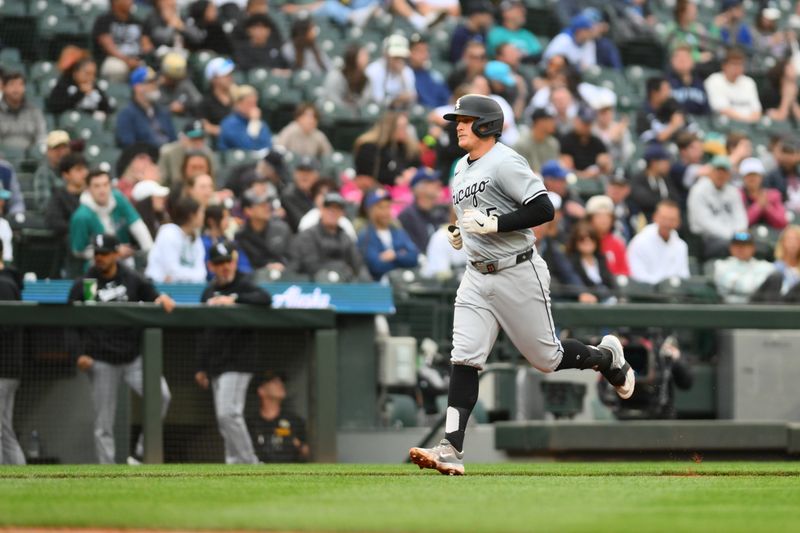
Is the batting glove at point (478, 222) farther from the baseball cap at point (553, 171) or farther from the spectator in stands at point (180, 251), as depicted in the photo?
the baseball cap at point (553, 171)

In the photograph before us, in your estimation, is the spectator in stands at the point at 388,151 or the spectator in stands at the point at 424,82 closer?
the spectator in stands at the point at 388,151

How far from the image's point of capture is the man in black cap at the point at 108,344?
1030 cm

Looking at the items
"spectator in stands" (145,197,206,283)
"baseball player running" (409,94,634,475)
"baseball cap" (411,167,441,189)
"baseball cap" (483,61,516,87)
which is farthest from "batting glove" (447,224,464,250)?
"baseball cap" (483,61,516,87)

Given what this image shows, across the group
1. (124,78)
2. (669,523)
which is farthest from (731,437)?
(124,78)

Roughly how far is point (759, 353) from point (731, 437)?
0.93m

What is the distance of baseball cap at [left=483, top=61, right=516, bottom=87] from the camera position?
53.3ft

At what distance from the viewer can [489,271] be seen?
762 centimetres

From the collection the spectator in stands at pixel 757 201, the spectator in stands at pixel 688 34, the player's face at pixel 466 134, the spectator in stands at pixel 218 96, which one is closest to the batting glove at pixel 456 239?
the player's face at pixel 466 134

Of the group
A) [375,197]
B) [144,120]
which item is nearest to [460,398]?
[375,197]

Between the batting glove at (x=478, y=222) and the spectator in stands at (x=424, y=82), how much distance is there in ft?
29.7

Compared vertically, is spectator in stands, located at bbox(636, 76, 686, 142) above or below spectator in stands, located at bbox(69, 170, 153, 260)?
above

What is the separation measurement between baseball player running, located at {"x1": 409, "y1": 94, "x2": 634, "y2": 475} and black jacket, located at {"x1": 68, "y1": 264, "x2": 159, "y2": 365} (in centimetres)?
362

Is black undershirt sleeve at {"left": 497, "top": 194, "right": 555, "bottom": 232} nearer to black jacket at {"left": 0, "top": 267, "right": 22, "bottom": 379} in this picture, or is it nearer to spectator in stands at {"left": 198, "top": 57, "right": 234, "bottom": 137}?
black jacket at {"left": 0, "top": 267, "right": 22, "bottom": 379}

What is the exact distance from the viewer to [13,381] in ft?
33.4
